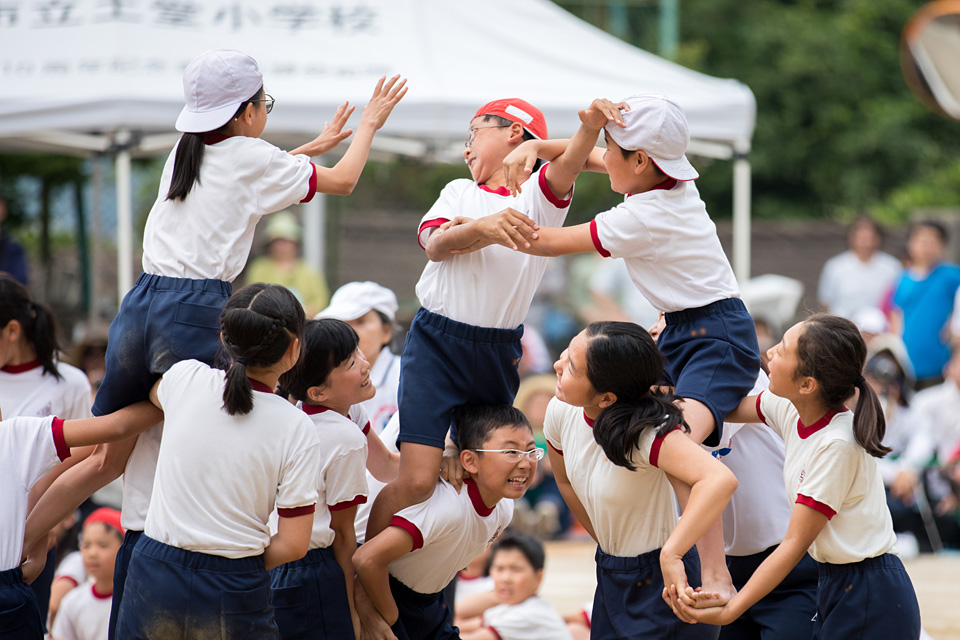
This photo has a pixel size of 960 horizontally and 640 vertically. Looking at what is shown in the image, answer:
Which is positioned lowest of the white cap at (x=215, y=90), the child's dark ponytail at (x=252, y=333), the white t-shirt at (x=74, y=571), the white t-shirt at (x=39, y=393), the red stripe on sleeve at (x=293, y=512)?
the white t-shirt at (x=74, y=571)

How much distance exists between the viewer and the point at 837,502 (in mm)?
2707

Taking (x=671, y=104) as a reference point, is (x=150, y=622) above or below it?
below

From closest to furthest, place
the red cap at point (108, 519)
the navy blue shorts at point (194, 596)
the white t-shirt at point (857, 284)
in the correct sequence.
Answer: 1. the navy blue shorts at point (194, 596)
2. the red cap at point (108, 519)
3. the white t-shirt at point (857, 284)

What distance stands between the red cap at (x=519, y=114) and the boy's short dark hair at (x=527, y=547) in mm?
1973

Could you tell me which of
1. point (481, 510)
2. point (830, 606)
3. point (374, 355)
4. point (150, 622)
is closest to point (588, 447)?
point (481, 510)

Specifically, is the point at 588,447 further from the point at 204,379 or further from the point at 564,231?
the point at 204,379

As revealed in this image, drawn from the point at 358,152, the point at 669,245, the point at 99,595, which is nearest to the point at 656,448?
the point at 669,245

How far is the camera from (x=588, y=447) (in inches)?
116

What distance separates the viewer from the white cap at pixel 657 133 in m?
2.92

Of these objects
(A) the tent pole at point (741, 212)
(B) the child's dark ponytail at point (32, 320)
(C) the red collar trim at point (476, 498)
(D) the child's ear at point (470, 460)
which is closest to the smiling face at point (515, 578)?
(C) the red collar trim at point (476, 498)

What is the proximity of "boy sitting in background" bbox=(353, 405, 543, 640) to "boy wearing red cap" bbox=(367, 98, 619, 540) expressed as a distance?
0.24 feet

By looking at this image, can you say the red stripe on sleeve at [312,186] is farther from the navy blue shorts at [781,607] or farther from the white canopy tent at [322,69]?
the white canopy tent at [322,69]

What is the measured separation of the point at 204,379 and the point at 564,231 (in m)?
1.04

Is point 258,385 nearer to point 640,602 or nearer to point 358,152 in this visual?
point 358,152
